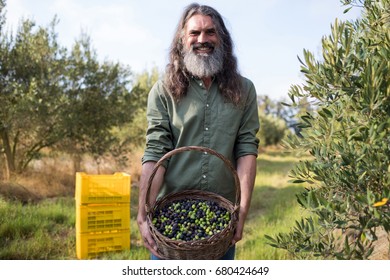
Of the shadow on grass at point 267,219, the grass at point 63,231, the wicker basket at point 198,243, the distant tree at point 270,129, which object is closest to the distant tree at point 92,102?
the grass at point 63,231

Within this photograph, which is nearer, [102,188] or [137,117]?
[102,188]

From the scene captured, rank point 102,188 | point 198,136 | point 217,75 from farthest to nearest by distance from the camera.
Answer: point 102,188, point 217,75, point 198,136

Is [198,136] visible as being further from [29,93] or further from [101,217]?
[29,93]

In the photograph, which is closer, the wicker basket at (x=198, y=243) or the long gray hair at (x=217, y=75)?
the wicker basket at (x=198, y=243)

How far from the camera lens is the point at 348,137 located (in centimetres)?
177

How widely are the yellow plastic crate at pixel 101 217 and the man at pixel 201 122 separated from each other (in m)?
2.68

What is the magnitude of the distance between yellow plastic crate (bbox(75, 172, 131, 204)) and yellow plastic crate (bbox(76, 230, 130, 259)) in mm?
444

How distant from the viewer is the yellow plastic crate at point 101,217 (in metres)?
4.95

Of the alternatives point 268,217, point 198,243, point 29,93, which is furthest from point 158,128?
point 29,93

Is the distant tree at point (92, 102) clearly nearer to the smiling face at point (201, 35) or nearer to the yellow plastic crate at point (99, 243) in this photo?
the yellow plastic crate at point (99, 243)

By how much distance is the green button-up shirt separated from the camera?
2.50 meters

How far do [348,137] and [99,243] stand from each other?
4050 millimetres
